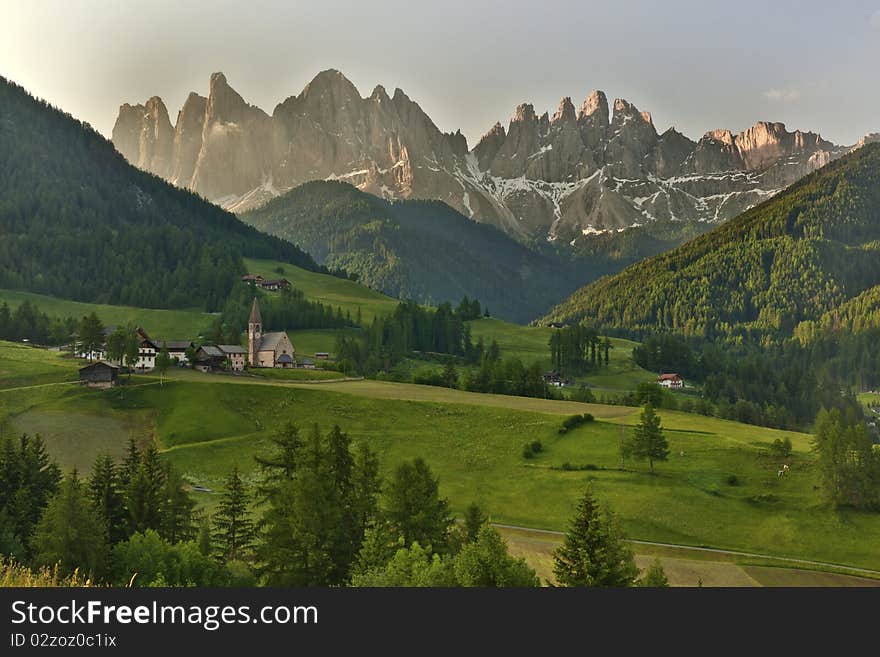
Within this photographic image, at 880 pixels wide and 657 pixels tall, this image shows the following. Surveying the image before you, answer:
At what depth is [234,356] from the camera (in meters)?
147

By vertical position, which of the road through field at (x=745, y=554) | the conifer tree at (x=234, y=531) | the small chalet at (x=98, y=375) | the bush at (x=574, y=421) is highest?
the small chalet at (x=98, y=375)

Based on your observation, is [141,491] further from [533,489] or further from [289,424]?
[533,489]

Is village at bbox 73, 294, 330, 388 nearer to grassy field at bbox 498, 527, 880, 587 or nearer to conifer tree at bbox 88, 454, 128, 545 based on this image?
conifer tree at bbox 88, 454, 128, 545

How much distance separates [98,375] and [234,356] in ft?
112

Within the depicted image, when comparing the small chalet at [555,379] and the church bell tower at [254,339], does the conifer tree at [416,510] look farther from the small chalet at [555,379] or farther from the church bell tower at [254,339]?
the small chalet at [555,379]

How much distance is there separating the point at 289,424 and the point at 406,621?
40781 millimetres

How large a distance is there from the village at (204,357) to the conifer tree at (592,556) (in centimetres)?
9539

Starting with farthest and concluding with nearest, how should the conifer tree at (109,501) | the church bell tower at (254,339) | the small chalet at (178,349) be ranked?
1. the church bell tower at (254,339)
2. the small chalet at (178,349)
3. the conifer tree at (109,501)

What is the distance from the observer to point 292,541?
150ft

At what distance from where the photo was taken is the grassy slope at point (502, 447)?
72.3 m

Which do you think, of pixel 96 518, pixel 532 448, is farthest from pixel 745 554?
pixel 96 518

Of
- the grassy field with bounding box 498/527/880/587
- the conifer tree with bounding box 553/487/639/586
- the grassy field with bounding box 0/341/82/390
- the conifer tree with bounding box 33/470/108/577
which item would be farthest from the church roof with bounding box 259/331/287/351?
the conifer tree with bounding box 553/487/639/586

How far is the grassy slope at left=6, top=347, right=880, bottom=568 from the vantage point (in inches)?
2847

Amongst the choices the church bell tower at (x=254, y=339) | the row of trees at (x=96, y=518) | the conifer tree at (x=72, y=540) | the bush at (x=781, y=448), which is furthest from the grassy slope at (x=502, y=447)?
the conifer tree at (x=72, y=540)
